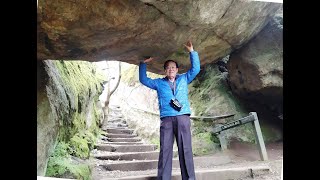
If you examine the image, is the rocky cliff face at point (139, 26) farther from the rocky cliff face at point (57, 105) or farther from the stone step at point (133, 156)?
the stone step at point (133, 156)

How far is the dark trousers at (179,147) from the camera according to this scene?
14.5 feet

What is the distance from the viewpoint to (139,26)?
4965 millimetres

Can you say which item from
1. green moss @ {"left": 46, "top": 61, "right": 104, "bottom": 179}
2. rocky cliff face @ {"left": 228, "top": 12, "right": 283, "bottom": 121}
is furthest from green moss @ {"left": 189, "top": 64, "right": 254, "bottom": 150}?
green moss @ {"left": 46, "top": 61, "right": 104, "bottom": 179}

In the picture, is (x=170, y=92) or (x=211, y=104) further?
(x=211, y=104)

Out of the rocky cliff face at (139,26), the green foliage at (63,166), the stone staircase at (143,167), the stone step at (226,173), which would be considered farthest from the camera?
the stone staircase at (143,167)

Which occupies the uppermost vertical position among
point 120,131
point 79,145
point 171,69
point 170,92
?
point 171,69

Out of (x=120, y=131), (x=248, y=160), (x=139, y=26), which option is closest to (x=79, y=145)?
(x=139, y=26)

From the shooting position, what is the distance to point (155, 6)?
4.67m

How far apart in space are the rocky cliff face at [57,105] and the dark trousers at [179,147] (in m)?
2.22

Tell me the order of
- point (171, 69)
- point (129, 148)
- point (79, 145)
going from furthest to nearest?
point (129, 148) → point (79, 145) → point (171, 69)

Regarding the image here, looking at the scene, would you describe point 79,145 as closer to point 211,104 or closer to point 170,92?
point 170,92

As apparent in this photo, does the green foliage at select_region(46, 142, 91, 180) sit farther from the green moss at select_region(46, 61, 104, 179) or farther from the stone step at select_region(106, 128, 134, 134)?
the stone step at select_region(106, 128, 134, 134)

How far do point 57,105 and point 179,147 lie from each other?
9.90ft

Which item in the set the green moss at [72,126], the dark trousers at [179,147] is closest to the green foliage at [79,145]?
the green moss at [72,126]
